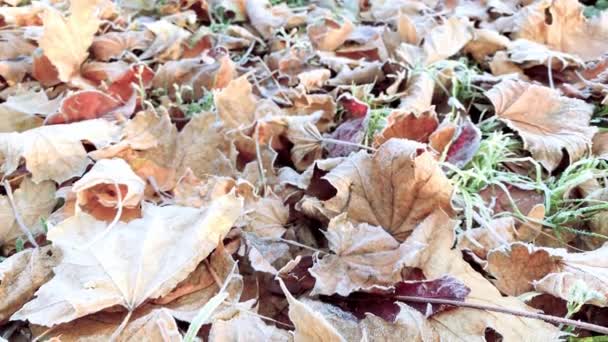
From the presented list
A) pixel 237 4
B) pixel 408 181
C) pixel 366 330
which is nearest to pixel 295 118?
pixel 408 181

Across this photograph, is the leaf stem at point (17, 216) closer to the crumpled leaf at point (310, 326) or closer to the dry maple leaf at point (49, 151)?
the dry maple leaf at point (49, 151)

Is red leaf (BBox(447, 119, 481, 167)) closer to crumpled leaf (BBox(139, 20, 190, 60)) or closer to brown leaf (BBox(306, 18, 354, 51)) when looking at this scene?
brown leaf (BBox(306, 18, 354, 51))

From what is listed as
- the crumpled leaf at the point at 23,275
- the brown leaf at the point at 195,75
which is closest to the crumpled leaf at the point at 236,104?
the brown leaf at the point at 195,75

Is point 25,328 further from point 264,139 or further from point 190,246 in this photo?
point 264,139

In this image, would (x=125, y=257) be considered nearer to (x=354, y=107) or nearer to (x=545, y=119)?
(x=354, y=107)

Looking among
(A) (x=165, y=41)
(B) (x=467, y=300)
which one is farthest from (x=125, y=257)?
(A) (x=165, y=41)

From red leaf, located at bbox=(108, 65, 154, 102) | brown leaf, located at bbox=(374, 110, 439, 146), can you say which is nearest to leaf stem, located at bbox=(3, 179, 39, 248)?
red leaf, located at bbox=(108, 65, 154, 102)

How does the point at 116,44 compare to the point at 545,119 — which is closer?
the point at 545,119
